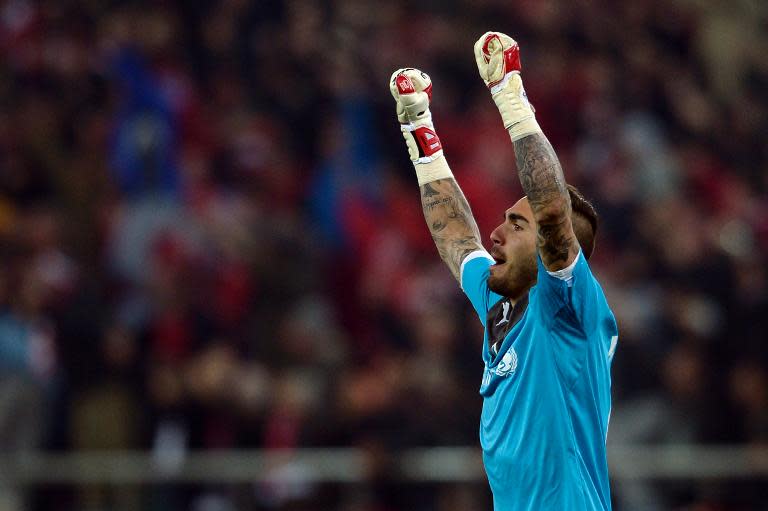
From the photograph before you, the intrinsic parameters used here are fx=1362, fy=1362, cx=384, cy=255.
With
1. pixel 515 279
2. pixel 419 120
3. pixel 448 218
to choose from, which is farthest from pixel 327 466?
pixel 515 279

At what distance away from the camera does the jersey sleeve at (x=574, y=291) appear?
4820mm

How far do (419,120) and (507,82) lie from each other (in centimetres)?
117

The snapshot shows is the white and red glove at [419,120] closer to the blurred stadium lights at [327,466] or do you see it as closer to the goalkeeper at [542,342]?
the goalkeeper at [542,342]

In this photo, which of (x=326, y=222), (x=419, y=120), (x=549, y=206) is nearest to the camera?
(x=549, y=206)

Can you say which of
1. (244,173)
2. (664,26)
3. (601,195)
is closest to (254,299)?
(244,173)

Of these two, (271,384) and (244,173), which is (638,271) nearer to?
(271,384)

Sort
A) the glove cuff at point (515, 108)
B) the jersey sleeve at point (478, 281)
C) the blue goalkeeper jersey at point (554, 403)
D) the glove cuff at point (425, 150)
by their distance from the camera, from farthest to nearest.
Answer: the glove cuff at point (425, 150), the jersey sleeve at point (478, 281), the glove cuff at point (515, 108), the blue goalkeeper jersey at point (554, 403)

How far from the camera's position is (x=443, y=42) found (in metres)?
13.1

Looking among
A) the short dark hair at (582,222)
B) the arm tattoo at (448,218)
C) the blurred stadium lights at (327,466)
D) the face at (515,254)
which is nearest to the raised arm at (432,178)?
the arm tattoo at (448,218)

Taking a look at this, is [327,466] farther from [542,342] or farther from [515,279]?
[542,342]

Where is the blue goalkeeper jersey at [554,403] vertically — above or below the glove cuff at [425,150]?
below

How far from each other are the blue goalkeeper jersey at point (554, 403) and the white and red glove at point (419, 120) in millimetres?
1364

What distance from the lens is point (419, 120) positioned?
20.6 feet

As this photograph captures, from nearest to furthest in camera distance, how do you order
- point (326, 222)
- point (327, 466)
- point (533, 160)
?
point (533, 160), point (327, 466), point (326, 222)
